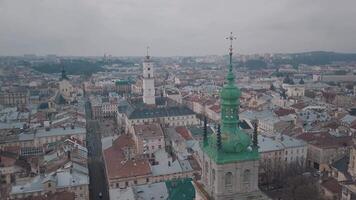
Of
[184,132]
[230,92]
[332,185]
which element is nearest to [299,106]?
[184,132]

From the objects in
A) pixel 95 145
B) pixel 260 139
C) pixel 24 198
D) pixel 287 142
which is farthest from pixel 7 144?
pixel 287 142

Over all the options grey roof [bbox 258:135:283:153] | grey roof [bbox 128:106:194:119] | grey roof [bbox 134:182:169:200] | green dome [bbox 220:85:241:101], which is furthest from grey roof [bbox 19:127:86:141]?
green dome [bbox 220:85:241:101]

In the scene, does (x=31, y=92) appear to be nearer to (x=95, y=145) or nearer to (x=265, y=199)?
(x=95, y=145)

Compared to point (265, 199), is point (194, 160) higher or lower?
lower

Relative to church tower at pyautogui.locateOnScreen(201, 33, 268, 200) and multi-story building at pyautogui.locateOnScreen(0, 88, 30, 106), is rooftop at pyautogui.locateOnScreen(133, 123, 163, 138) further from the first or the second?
multi-story building at pyautogui.locateOnScreen(0, 88, 30, 106)

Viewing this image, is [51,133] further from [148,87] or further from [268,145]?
[268,145]

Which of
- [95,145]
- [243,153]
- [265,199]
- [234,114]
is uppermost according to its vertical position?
[234,114]
